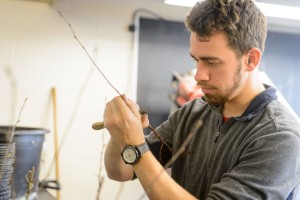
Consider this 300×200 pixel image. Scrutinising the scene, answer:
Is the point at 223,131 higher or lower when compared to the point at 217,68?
lower

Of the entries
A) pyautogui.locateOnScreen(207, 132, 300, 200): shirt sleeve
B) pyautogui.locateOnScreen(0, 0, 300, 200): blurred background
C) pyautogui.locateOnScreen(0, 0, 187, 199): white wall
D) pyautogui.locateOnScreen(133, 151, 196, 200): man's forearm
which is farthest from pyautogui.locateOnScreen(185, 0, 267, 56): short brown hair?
pyautogui.locateOnScreen(0, 0, 187, 199): white wall

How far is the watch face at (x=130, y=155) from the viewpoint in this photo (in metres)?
0.95

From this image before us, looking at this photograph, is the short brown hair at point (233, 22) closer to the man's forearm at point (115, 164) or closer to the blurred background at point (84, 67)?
the man's forearm at point (115, 164)

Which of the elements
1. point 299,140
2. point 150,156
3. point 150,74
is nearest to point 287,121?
point 299,140

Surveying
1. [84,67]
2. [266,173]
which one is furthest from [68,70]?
[266,173]

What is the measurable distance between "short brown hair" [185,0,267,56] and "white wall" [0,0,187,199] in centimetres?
118

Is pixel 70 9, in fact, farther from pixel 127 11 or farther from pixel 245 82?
pixel 245 82

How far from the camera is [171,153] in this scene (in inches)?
51.6

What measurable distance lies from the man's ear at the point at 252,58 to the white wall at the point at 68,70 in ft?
4.04

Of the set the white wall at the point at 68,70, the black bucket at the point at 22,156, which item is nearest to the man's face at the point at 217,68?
the black bucket at the point at 22,156

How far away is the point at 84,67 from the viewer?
2.28 meters

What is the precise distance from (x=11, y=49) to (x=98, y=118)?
0.66 meters

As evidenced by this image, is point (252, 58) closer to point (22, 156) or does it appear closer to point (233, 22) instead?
point (233, 22)

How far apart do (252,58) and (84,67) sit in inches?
53.2
